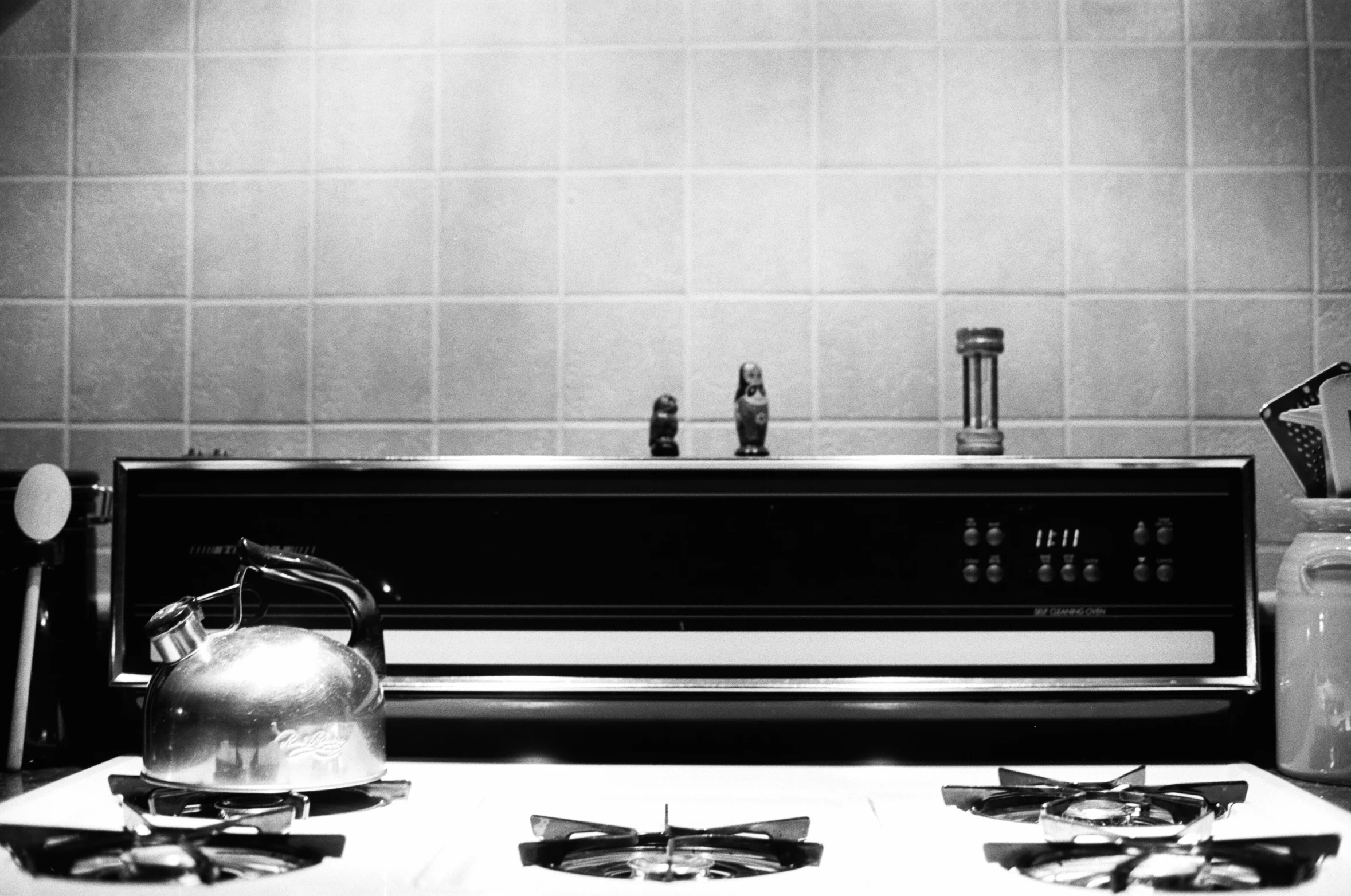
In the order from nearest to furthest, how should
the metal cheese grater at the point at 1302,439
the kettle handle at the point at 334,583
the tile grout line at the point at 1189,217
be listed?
the kettle handle at the point at 334,583 → the metal cheese grater at the point at 1302,439 → the tile grout line at the point at 1189,217

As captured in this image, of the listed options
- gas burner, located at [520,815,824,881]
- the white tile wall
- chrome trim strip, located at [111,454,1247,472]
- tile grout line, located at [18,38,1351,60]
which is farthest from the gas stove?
tile grout line, located at [18,38,1351,60]

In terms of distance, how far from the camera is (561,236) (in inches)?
53.8

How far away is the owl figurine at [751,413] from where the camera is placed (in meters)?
1.12

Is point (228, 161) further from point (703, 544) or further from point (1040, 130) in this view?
point (1040, 130)

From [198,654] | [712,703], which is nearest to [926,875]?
[712,703]

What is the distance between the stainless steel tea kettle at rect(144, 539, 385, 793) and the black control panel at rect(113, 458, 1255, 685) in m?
0.12

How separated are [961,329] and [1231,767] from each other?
48 centimetres

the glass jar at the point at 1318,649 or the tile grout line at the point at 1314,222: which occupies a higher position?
the tile grout line at the point at 1314,222

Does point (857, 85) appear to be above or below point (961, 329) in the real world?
above

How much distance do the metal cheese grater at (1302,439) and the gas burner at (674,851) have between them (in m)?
0.60

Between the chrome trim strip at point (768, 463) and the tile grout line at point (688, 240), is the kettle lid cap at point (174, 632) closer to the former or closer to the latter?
the chrome trim strip at point (768, 463)

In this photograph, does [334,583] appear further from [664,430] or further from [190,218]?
[190,218]

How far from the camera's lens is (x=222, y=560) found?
106 cm

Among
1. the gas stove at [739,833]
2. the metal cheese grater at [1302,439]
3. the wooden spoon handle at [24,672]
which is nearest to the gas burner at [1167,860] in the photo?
the gas stove at [739,833]
